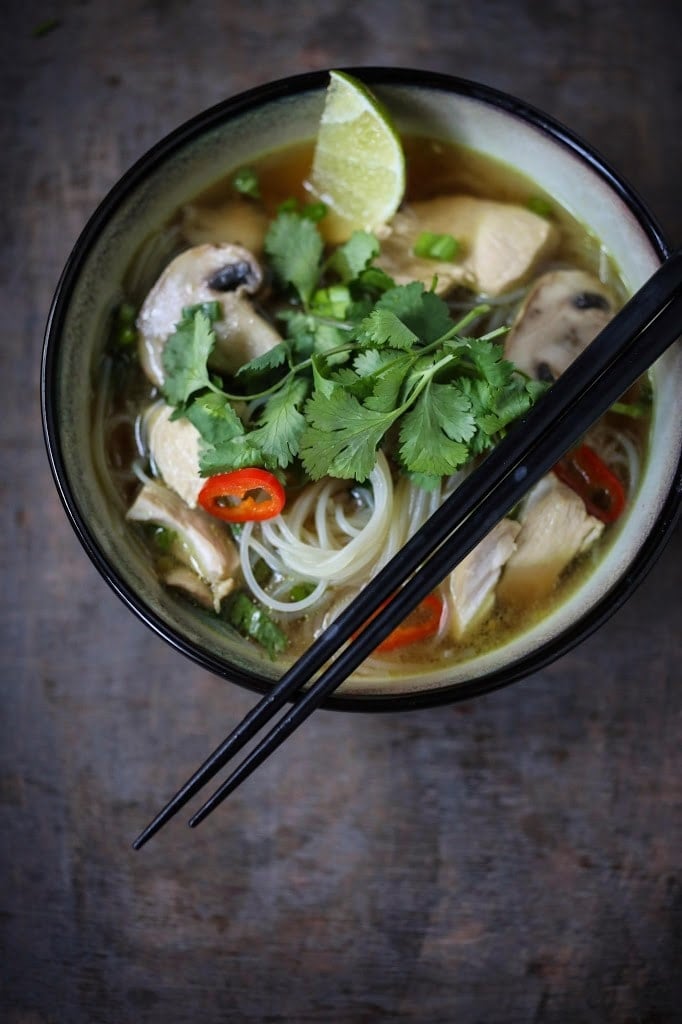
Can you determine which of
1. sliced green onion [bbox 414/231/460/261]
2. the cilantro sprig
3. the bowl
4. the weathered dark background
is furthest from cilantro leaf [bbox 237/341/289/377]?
the weathered dark background

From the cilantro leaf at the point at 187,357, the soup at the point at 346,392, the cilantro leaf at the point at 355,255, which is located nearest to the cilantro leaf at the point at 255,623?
the soup at the point at 346,392

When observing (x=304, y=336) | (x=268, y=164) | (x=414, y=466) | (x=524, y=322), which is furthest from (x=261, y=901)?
(x=268, y=164)

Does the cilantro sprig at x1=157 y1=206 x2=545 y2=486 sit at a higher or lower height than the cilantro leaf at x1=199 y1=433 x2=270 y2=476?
higher

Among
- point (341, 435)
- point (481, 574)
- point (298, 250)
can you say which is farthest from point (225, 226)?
point (481, 574)

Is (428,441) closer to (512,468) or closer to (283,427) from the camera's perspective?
(512,468)

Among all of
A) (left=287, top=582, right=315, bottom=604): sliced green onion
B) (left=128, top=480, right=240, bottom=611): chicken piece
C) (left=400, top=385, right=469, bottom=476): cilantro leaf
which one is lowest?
(left=128, top=480, right=240, bottom=611): chicken piece

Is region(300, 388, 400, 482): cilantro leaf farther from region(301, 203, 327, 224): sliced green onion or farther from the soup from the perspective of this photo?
region(301, 203, 327, 224): sliced green onion

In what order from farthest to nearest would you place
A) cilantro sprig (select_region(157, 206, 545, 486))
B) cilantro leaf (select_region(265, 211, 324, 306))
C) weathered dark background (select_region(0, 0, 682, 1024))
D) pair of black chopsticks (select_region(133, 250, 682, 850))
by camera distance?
weathered dark background (select_region(0, 0, 682, 1024))
cilantro leaf (select_region(265, 211, 324, 306))
cilantro sprig (select_region(157, 206, 545, 486))
pair of black chopsticks (select_region(133, 250, 682, 850))

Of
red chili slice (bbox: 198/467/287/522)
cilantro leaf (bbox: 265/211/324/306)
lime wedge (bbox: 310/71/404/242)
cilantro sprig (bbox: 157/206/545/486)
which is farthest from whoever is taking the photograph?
cilantro leaf (bbox: 265/211/324/306)

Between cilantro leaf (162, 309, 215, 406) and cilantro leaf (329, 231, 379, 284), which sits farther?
cilantro leaf (329, 231, 379, 284)
